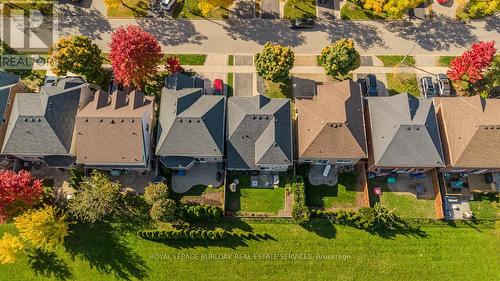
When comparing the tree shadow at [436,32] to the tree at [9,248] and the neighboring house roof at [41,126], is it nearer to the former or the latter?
the neighboring house roof at [41,126]

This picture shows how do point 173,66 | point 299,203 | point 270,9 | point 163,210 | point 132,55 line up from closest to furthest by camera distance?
point 163,210 < point 132,55 < point 299,203 < point 173,66 < point 270,9

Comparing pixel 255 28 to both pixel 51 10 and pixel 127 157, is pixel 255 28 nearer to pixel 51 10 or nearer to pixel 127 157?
pixel 127 157

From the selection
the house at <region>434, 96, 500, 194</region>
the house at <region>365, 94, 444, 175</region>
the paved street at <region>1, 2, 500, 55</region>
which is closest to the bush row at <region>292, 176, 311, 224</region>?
the house at <region>365, 94, 444, 175</region>

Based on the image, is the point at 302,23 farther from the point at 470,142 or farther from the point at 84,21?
the point at 84,21

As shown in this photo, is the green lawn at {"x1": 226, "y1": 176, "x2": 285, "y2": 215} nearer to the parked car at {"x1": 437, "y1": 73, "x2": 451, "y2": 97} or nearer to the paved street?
the paved street

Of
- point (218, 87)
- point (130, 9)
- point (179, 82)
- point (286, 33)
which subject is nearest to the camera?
point (179, 82)

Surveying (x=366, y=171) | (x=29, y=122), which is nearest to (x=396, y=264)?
(x=366, y=171)

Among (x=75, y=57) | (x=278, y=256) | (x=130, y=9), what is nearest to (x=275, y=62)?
(x=278, y=256)
